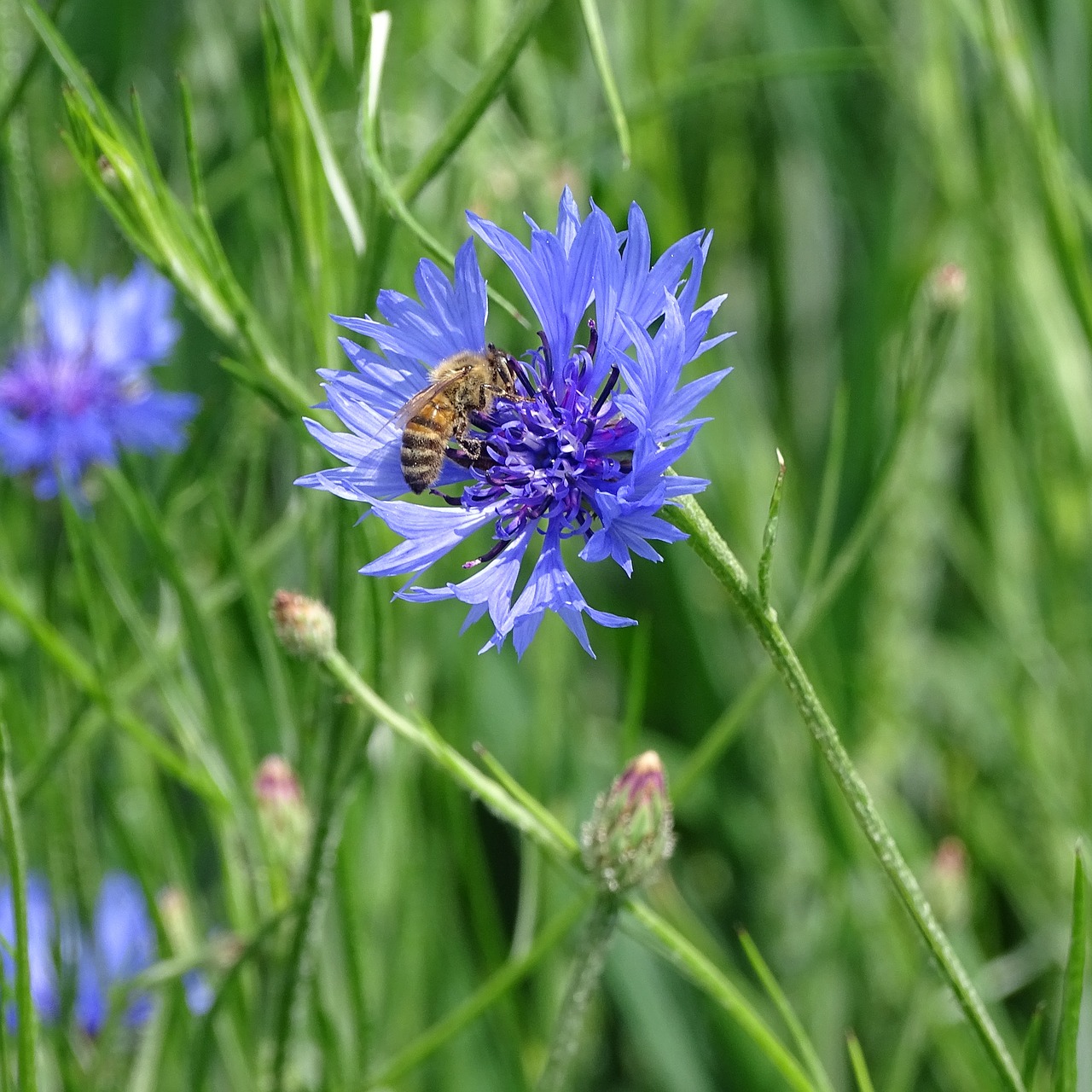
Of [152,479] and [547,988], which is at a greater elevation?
[152,479]

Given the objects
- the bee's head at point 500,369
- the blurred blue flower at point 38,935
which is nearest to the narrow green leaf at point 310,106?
the bee's head at point 500,369

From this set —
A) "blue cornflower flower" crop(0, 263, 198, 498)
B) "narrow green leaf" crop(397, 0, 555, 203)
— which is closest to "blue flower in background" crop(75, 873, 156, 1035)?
"blue cornflower flower" crop(0, 263, 198, 498)

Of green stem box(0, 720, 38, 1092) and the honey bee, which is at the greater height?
the honey bee

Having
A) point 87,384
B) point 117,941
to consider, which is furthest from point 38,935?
point 87,384

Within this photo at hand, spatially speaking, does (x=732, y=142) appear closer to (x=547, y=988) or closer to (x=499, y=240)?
(x=547, y=988)

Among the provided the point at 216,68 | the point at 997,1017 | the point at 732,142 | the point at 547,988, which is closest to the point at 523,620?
the point at 547,988

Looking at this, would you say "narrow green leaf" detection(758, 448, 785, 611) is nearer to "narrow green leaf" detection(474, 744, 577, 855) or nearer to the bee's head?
"narrow green leaf" detection(474, 744, 577, 855)

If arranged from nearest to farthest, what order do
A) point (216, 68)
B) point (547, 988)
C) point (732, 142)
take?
point (547, 988), point (216, 68), point (732, 142)

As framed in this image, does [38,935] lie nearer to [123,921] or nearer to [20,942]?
[123,921]
